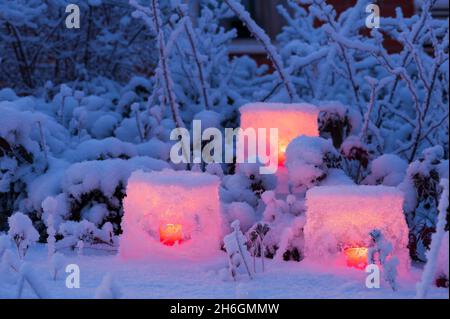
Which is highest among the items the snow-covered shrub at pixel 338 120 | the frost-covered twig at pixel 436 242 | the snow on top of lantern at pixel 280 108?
the snow on top of lantern at pixel 280 108

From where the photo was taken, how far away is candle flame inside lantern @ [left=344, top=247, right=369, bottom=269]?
10.5 ft

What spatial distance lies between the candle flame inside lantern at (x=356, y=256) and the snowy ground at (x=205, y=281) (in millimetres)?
56

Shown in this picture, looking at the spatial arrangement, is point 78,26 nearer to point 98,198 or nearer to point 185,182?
point 98,198

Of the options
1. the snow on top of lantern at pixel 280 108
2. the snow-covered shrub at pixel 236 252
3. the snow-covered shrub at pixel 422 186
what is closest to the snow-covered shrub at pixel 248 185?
the snow on top of lantern at pixel 280 108

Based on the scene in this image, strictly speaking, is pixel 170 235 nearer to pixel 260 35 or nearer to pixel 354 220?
pixel 354 220

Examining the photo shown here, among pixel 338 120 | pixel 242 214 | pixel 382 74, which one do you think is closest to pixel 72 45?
pixel 382 74

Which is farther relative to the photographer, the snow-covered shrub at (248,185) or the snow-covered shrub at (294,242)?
the snow-covered shrub at (248,185)

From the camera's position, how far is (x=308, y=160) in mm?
3742

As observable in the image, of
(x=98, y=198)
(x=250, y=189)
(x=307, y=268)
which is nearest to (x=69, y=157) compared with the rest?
(x=98, y=198)

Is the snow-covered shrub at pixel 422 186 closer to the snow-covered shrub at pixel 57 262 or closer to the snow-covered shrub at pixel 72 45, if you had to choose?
the snow-covered shrub at pixel 57 262

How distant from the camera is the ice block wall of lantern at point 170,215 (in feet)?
10.9

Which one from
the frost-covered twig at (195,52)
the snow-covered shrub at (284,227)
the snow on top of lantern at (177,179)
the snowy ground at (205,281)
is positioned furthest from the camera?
the frost-covered twig at (195,52)

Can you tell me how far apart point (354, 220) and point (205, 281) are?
0.59 metres

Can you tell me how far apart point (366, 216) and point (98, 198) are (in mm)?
1320
